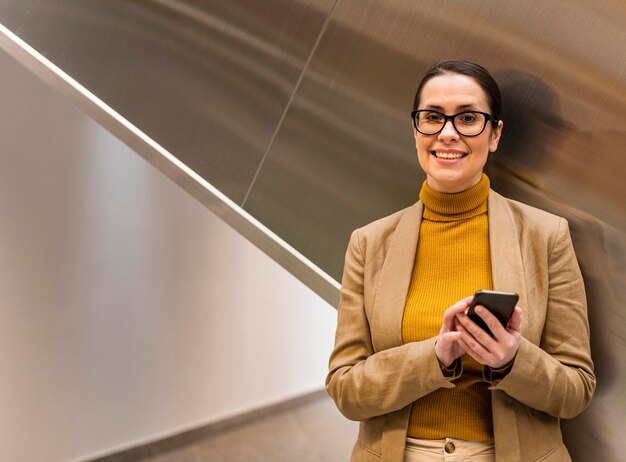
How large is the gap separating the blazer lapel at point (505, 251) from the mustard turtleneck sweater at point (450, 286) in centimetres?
3

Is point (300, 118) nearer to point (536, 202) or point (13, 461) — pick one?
point (536, 202)

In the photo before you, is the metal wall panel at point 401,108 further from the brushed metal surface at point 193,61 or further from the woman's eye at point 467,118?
the woman's eye at point 467,118

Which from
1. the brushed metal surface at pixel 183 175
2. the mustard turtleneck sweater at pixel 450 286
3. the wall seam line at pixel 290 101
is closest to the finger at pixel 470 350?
the mustard turtleneck sweater at pixel 450 286

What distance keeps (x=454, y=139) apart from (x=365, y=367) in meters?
0.49

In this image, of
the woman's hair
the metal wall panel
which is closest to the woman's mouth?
the woman's hair

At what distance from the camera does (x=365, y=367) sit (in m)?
1.53

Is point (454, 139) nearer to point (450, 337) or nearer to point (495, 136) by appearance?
point (495, 136)

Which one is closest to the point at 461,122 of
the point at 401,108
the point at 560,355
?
the point at 401,108

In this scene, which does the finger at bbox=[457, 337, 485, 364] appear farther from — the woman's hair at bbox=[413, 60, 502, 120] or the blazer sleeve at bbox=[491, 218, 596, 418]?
the woman's hair at bbox=[413, 60, 502, 120]

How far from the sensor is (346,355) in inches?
62.6

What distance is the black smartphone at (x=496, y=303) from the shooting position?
1.24 metres

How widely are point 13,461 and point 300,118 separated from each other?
2.25 metres

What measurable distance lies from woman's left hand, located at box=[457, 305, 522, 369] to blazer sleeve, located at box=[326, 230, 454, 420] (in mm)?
91

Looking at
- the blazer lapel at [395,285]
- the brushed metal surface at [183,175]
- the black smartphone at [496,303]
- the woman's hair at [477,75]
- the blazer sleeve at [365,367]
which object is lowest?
the brushed metal surface at [183,175]
